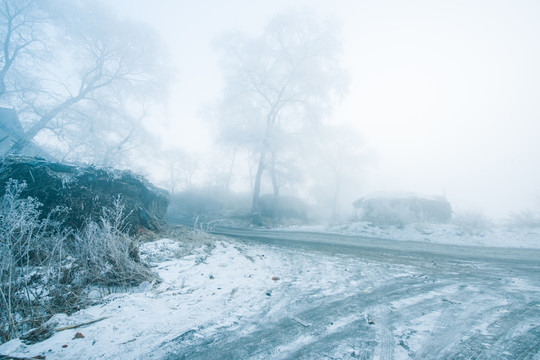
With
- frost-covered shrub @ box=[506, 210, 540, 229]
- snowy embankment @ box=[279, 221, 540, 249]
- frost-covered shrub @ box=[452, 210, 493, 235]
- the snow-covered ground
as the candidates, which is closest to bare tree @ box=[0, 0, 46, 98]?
the snow-covered ground

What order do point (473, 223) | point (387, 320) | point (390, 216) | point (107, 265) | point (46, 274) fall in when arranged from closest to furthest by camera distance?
point (387, 320), point (46, 274), point (107, 265), point (473, 223), point (390, 216)

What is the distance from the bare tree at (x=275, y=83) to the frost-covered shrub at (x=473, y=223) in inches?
383

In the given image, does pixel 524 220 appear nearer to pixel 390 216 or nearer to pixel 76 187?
pixel 390 216

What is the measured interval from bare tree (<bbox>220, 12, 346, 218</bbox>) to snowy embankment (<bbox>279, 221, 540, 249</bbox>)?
752cm

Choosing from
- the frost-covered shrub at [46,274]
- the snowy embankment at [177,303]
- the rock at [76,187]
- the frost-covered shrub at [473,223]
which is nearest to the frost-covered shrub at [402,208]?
the frost-covered shrub at [473,223]

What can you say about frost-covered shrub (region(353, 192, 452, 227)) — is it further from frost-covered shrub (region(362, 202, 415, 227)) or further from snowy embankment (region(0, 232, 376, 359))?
snowy embankment (region(0, 232, 376, 359))

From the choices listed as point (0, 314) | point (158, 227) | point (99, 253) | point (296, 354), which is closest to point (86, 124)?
point (158, 227)

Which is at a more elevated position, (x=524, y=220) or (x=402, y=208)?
(x=402, y=208)

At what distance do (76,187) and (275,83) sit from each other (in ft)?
47.0

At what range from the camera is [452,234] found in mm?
8820

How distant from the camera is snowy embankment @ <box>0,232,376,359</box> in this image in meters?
1.75

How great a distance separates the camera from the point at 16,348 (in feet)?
5.27

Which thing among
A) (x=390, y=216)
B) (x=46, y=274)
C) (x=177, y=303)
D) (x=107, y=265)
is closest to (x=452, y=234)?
(x=390, y=216)

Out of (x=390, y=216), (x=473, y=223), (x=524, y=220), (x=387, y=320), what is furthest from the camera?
(x=390, y=216)
